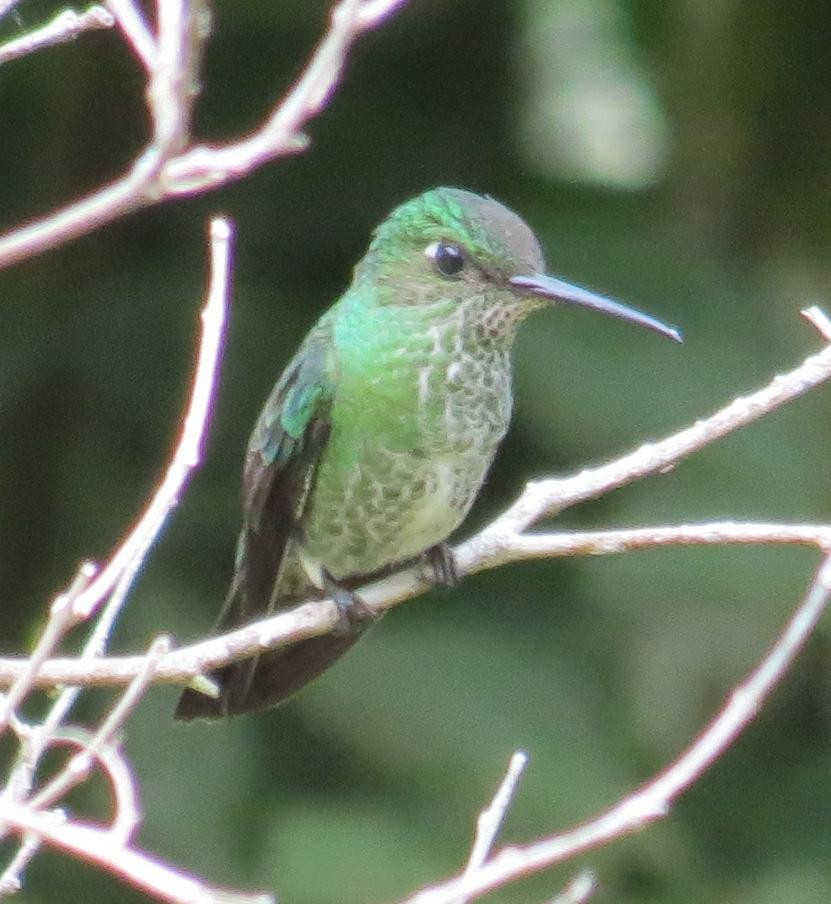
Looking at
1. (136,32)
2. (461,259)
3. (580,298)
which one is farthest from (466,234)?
(136,32)

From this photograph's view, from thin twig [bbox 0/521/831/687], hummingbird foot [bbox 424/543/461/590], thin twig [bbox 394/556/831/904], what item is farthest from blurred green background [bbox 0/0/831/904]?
thin twig [bbox 394/556/831/904]

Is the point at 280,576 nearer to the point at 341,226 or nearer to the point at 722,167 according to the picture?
the point at 341,226

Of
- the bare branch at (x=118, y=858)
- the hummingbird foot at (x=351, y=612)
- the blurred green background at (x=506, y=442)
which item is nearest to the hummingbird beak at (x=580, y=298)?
A: the hummingbird foot at (x=351, y=612)

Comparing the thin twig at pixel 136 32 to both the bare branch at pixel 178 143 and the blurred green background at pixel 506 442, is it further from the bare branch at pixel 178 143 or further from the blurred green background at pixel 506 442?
the blurred green background at pixel 506 442

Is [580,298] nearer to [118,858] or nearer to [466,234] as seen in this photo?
[466,234]

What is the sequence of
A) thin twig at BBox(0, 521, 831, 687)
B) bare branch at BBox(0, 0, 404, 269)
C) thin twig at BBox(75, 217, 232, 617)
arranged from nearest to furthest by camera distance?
bare branch at BBox(0, 0, 404, 269) < thin twig at BBox(75, 217, 232, 617) < thin twig at BBox(0, 521, 831, 687)

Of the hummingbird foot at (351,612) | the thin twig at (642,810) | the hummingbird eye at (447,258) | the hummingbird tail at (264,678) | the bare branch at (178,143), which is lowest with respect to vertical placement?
the hummingbird tail at (264,678)

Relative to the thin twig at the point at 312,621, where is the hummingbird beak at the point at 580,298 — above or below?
above

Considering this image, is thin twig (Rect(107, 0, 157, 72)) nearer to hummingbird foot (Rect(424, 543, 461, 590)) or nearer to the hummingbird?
the hummingbird

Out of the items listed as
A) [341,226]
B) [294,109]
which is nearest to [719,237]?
[341,226]
